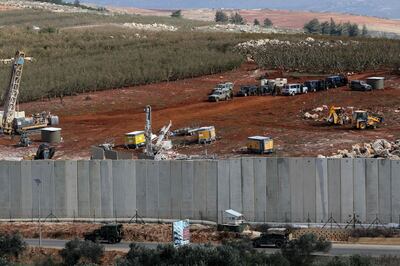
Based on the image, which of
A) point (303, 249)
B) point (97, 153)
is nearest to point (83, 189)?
point (97, 153)

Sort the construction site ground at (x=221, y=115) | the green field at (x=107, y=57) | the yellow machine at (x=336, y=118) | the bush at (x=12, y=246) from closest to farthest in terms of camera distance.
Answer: the bush at (x=12, y=246), the construction site ground at (x=221, y=115), the yellow machine at (x=336, y=118), the green field at (x=107, y=57)

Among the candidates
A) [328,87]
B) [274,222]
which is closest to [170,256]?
[274,222]

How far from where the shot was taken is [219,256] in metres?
24.1

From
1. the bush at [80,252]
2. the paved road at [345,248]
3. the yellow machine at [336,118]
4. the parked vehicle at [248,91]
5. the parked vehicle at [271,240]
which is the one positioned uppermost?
the parked vehicle at [248,91]

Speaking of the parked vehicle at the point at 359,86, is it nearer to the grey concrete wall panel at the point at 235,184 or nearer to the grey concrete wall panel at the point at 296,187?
the grey concrete wall panel at the point at 296,187

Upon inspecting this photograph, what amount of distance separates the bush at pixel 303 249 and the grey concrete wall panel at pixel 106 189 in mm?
11445

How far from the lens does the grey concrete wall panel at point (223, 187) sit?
3616 cm

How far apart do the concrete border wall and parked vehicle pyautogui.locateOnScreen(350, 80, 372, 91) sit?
25.8m

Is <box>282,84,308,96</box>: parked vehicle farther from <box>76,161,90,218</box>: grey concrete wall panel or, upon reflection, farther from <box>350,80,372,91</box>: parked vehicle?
<box>76,161,90,218</box>: grey concrete wall panel

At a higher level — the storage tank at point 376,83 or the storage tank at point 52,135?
the storage tank at point 376,83

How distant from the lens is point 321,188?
3541 cm

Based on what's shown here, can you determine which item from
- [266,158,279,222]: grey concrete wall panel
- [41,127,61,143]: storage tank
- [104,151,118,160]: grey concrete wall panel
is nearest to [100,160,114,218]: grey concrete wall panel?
[104,151,118,160]: grey concrete wall panel

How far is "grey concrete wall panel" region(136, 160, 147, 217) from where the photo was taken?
1453 inches

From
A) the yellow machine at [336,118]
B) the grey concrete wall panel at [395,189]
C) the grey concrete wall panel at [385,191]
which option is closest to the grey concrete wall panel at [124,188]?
the grey concrete wall panel at [385,191]
